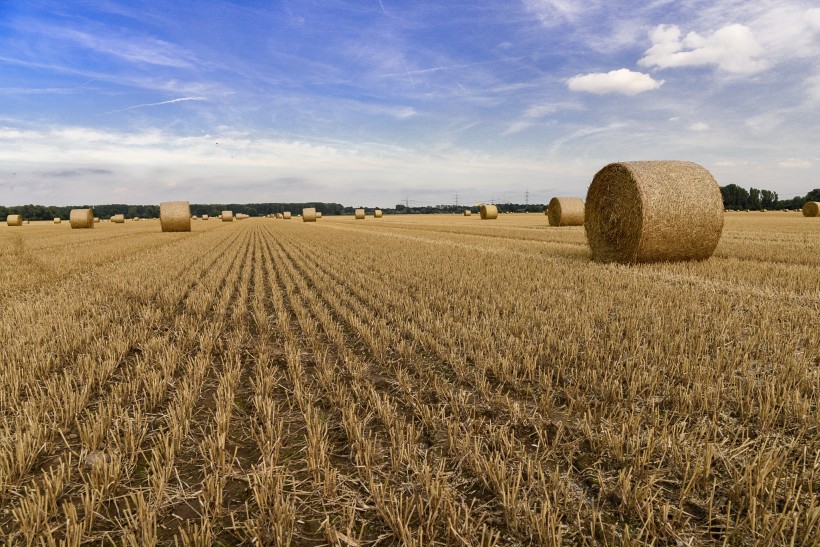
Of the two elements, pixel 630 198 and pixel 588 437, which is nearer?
pixel 588 437

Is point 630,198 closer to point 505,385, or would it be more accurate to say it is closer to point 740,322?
point 740,322

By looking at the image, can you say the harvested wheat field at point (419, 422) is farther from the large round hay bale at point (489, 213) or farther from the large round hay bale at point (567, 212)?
the large round hay bale at point (489, 213)

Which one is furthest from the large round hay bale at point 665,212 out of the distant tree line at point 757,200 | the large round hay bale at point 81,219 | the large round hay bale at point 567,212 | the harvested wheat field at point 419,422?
the distant tree line at point 757,200

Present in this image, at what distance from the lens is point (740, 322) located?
5.27 metres

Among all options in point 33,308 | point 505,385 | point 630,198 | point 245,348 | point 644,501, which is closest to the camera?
point 644,501

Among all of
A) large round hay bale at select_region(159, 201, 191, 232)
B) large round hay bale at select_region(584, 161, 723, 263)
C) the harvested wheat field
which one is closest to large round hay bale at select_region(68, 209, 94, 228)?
large round hay bale at select_region(159, 201, 191, 232)

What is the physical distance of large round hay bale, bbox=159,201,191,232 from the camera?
3244 cm

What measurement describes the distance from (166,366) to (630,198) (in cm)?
1027

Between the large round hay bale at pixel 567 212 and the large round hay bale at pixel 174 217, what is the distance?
2577 centimetres

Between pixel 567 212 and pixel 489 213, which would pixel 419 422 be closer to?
pixel 567 212

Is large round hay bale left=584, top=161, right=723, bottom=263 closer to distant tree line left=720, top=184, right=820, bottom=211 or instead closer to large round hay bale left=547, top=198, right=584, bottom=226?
large round hay bale left=547, top=198, right=584, bottom=226

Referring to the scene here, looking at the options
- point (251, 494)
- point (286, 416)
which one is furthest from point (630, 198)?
point (251, 494)

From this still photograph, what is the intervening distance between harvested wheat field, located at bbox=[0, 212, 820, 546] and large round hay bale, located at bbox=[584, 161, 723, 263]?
151 inches

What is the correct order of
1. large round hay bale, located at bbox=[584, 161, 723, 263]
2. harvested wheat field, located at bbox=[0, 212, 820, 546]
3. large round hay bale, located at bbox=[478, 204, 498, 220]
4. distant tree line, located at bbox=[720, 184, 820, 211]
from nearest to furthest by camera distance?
harvested wheat field, located at bbox=[0, 212, 820, 546] → large round hay bale, located at bbox=[584, 161, 723, 263] → large round hay bale, located at bbox=[478, 204, 498, 220] → distant tree line, located at bbox=[720, 184, 820, 211]
